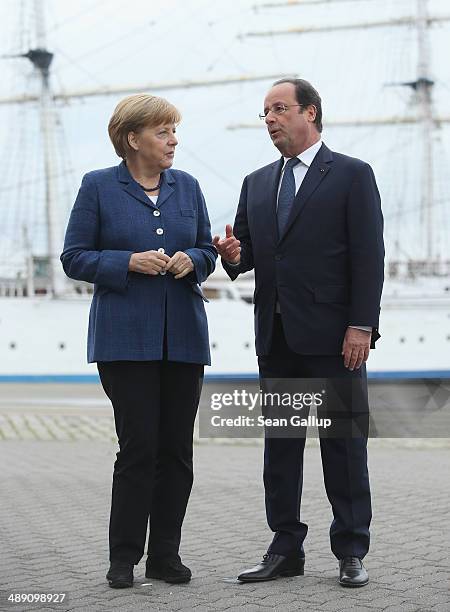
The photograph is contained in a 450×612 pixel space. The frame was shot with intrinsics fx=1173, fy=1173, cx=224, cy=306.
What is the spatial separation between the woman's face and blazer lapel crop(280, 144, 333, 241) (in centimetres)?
50

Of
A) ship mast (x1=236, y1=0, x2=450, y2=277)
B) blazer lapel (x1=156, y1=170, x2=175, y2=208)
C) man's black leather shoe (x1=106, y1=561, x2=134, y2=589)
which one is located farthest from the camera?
ship mast (x1=236, y1=0, x2=450, y2=277)

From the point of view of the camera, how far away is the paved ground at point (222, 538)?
13.3 feet

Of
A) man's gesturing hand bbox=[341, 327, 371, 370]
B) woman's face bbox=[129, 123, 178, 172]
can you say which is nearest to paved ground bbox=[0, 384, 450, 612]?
man's gesturing hand bbox=[341, 327, 371, 370]

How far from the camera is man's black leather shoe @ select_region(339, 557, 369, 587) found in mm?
4227

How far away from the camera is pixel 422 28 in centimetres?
4478

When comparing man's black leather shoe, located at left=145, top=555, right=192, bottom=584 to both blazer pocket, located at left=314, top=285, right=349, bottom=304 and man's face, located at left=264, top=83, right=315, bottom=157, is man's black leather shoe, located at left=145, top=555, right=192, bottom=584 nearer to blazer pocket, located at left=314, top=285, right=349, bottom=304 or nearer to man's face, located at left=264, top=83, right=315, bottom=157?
blazer pocket, located at left=314, top=285, right=349, bottom=304

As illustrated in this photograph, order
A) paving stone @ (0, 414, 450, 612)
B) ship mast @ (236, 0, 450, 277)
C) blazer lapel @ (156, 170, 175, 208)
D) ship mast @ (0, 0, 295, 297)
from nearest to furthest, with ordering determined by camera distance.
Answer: paving stone @ (0, 414, 450, 612), blazer lapel @ (156, 170, 175, 208), ship mast @ (0, 0, 295, 297), ship mast @ (236, 0, 450, 277)

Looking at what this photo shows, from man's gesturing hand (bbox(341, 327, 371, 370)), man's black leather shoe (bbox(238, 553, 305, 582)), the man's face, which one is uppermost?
the man's face

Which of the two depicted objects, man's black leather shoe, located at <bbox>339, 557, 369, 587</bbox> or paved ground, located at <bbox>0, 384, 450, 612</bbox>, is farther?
man's black leather shoe, located at <bbox>339, 557, 369, 587</bbox>

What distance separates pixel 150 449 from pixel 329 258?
37.9 inches

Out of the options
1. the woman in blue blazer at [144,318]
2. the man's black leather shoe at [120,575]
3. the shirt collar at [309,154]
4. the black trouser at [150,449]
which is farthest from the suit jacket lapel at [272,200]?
the man's black leather shoe at [120,575]

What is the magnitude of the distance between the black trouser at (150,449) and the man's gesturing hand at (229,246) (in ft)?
1.39

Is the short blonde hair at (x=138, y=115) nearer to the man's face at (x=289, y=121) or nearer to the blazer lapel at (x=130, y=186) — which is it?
the blazer lapel at (x=130, y=186)

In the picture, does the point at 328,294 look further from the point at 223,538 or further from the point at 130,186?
the point at 223,538
